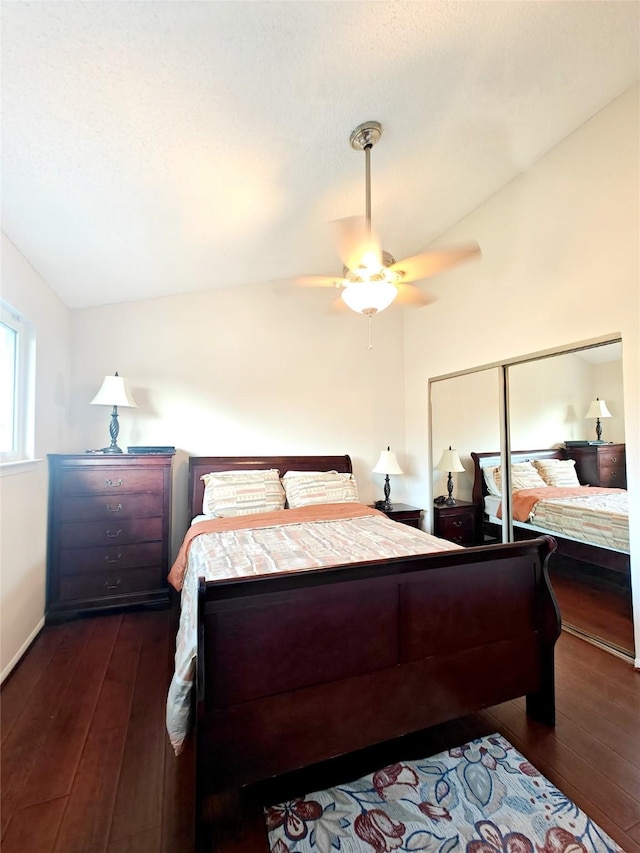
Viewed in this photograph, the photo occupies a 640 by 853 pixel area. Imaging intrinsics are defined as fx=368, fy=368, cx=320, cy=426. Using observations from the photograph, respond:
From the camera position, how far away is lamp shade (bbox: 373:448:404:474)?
3.65 metres

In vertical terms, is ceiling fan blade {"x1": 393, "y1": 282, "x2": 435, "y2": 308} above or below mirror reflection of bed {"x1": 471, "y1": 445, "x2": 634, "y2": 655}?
above

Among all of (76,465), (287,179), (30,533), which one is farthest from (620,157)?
(30,533)

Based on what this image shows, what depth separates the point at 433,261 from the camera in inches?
79.0

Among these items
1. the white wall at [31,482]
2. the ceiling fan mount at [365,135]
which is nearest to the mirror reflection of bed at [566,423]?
the ceiling fan mount at [365,135]

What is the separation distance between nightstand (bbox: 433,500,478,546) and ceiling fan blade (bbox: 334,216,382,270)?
2.45 metres

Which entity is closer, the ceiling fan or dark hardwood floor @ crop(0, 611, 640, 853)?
dark hardwood floor @ crop(0, 611, 640, 853)

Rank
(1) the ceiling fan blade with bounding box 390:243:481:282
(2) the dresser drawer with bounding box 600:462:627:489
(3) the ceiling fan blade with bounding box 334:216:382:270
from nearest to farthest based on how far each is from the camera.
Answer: (3) the ceiling fan blade with bounding box 334:216:382:270
(1) the ceiling fan blade with bounding box 390:243:481:282
(2) the dresser drawer with bounding box 600:462:627:489

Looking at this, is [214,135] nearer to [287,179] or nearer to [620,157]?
[287,179]

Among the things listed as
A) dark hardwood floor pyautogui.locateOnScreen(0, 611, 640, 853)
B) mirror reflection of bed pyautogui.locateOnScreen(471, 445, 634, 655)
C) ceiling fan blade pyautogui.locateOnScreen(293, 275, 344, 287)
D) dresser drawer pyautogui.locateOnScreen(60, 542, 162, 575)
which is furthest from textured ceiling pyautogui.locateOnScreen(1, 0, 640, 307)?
dark hardwood floor pyautogui.locateOnScreen(0, 611, 640, 853)

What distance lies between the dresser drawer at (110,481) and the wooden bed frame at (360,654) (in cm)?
188

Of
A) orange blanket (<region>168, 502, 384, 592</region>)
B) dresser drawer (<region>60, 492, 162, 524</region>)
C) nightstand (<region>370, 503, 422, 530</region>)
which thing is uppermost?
dresser drawer (<region>60, 492, 162, 524</region>)

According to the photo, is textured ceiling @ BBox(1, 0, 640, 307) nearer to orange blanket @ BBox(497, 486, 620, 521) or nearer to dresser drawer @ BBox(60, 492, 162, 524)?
dresser drawer @ BBox(60, 492, 162, 524)

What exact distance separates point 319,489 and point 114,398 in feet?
6.00

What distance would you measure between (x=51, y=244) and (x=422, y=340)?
3.18 metres
